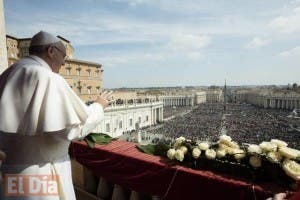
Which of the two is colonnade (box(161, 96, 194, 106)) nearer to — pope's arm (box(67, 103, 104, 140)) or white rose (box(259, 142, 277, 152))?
white rose (box(259, 142, 277, 152))

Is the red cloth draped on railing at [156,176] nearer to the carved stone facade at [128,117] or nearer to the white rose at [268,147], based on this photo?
the white rose at [268,147]

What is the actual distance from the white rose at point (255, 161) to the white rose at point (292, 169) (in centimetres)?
20

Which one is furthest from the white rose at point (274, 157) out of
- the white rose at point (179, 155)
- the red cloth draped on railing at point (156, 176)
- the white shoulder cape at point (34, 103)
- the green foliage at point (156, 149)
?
the white shoulder cape at point (34, 103)

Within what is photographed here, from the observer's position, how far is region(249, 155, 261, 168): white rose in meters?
2.41

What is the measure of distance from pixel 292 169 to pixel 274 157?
0.64 ft

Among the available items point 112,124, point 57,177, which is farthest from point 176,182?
point 112,124

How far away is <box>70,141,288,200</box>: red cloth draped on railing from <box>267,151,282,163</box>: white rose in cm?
20

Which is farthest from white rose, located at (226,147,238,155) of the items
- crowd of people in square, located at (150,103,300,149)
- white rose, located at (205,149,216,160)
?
crowd of people in square, located at (150,103,300,149)

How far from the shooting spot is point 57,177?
2.05 metres

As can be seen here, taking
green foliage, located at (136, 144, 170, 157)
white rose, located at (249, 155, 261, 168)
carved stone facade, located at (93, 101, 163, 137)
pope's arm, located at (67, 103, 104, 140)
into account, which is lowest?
carved stone facade, located at (93, 101, 163, 137)

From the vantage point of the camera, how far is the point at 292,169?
2.19 metres

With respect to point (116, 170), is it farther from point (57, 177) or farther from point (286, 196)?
point (286, 196)

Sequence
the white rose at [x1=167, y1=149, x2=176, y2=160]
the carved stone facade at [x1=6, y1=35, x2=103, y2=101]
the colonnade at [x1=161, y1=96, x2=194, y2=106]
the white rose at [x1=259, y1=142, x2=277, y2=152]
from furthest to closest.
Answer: the colonnade at [x1=161, y1=96, x2=194, y2=106] < the carved stone facade at [x1=6, y1=35, x2=103, y2=101] < the white rose at [x1=167, y1=149, x2=176, y2=160] < the white rose at [x1=259, y1=142, x2=277, y2=152]
